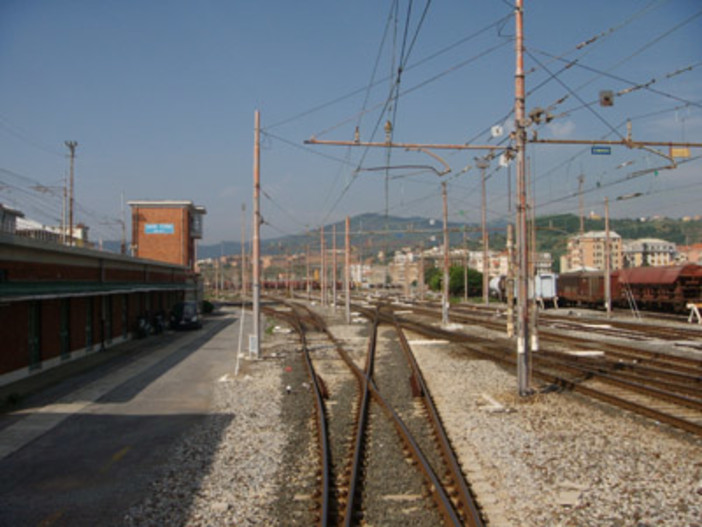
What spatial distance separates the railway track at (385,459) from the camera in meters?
6.94

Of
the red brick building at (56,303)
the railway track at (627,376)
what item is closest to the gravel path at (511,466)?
the railway track at (627,376)

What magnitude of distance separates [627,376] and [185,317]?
84.4ft

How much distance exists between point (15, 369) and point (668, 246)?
191m

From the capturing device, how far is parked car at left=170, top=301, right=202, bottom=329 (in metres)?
35.0

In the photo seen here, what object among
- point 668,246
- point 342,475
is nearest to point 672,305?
point 342,475

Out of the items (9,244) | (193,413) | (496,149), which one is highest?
(496,149)

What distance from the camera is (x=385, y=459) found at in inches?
355

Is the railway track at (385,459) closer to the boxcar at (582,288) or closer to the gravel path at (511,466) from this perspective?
the gravel path at (511,466)

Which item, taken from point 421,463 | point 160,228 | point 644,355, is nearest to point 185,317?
point 644,355

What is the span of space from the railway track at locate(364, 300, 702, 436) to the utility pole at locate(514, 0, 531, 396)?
175 centimetres

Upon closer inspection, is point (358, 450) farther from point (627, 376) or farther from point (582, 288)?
point (582, 288)

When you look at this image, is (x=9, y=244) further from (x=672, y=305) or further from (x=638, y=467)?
(x=672, y=305)

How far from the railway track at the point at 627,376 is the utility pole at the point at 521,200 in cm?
175

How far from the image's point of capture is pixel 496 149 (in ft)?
50.4
